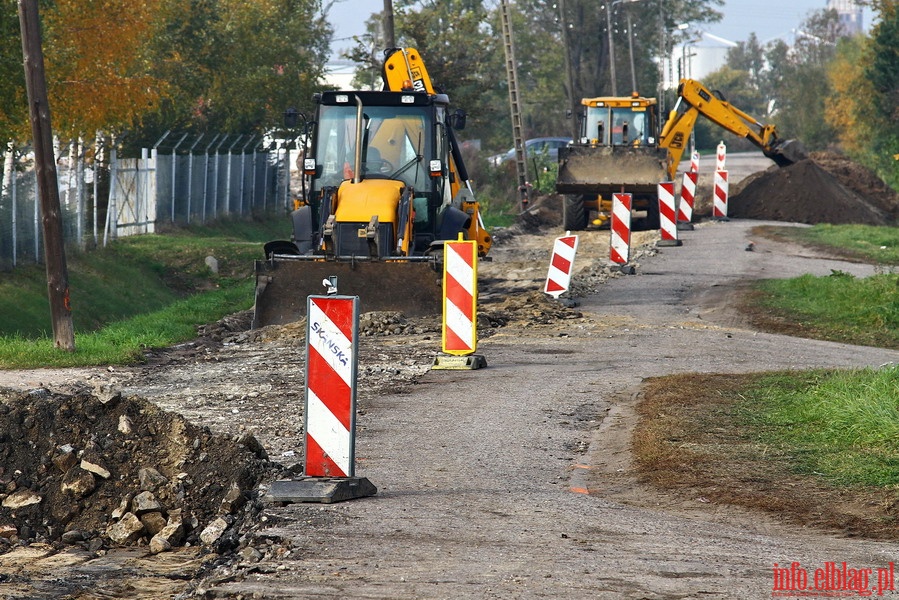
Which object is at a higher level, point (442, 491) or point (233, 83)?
point (233, 83)

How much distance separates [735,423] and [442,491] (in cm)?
332

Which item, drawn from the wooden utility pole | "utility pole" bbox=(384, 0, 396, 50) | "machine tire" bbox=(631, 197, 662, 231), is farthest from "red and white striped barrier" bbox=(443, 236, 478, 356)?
"utility pole" bbox=(384, 0, 396, 50)

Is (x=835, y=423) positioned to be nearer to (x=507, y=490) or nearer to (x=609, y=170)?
(x=507, y=490)

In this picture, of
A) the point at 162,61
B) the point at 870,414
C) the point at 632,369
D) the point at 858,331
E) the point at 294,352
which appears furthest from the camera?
the point at 162,61

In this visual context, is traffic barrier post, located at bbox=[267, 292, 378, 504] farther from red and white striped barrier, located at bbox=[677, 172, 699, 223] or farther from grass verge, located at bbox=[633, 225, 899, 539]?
red and white striped barrier, located at bbox=[677, 172, 699, 223]

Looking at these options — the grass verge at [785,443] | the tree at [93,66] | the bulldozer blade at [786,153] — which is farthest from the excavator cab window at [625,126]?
the grass verge at [785,443]

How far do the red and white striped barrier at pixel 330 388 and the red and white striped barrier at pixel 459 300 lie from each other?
5.63 meters

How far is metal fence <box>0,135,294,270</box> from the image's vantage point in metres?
21.5

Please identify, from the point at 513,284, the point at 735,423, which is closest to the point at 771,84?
the point at 513,284

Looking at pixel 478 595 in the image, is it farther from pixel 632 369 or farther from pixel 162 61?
pixel 162 61

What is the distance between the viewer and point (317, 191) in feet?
59.9

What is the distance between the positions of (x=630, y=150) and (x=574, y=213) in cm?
234

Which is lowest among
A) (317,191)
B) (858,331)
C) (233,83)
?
(858,331)

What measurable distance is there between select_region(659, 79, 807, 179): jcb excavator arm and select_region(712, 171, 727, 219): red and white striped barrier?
4.78ft
